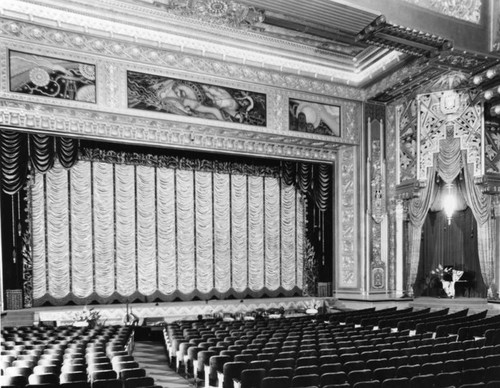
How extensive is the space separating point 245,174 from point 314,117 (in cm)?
328

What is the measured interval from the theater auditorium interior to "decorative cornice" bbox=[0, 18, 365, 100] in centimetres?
5

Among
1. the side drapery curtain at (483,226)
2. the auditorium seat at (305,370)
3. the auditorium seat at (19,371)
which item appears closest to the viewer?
the auditorium seat at (305,370)

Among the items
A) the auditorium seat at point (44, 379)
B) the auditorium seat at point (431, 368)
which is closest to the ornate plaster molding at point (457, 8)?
the auditorium seat at point (431, 368)

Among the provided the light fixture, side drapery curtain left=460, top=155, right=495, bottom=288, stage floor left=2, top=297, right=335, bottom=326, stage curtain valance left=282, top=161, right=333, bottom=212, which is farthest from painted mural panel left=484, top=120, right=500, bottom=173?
stage floor left=2, top=297, right=335, bottom=326

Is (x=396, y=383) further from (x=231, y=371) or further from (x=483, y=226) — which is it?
(x=483, y=226)

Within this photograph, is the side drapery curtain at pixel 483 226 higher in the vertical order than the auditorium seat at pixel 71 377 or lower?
higher

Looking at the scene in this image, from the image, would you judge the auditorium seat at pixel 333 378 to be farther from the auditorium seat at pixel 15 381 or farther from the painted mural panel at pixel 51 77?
the painted mural panel at pixel 51 77

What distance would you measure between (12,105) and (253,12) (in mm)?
6519

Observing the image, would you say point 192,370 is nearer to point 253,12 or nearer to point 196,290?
point 196,290

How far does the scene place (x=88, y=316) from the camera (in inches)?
511

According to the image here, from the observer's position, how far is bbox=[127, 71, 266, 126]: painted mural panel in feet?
40.7

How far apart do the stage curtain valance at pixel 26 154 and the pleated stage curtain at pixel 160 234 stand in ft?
2.78

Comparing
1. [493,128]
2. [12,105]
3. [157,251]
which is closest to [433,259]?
[493,128]

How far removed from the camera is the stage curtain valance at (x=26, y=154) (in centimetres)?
1180
